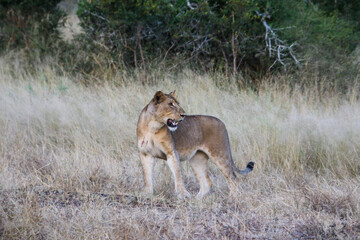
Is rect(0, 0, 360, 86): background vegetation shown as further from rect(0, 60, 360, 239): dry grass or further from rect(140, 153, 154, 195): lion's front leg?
rect(140, 153, 154, 195): lion's front leg

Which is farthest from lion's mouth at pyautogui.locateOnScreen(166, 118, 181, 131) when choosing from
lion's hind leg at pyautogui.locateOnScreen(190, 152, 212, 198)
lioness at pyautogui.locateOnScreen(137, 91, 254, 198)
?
lion's hind leg at pyautogui.locateOnScreen(190, 152, 212, 198)

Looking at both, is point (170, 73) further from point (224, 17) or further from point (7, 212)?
point (7, 212)

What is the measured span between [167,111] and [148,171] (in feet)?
2.25

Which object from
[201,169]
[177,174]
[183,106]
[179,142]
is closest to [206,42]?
[183,106]

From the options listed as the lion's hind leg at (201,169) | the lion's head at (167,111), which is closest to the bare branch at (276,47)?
the lion's hind leg at (201,169)

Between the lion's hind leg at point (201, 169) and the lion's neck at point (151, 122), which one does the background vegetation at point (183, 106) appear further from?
the lion's neck at point (151, 122)

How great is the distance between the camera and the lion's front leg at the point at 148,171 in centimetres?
586

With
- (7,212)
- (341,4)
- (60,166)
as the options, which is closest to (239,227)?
(7,212)

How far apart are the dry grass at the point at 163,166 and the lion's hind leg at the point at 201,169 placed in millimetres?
179

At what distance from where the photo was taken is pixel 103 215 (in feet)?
14.9

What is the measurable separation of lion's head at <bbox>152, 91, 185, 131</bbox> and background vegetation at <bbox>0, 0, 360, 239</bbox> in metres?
0.80

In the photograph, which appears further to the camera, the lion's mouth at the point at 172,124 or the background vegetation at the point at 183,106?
the lion's mouth at the point at 172,124

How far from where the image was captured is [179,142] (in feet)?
20.2

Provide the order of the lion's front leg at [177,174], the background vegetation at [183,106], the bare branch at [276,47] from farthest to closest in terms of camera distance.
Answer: the bare branch at [276,47] < the lion's front leg at [177,174] < the background vegetation at [183,106]
